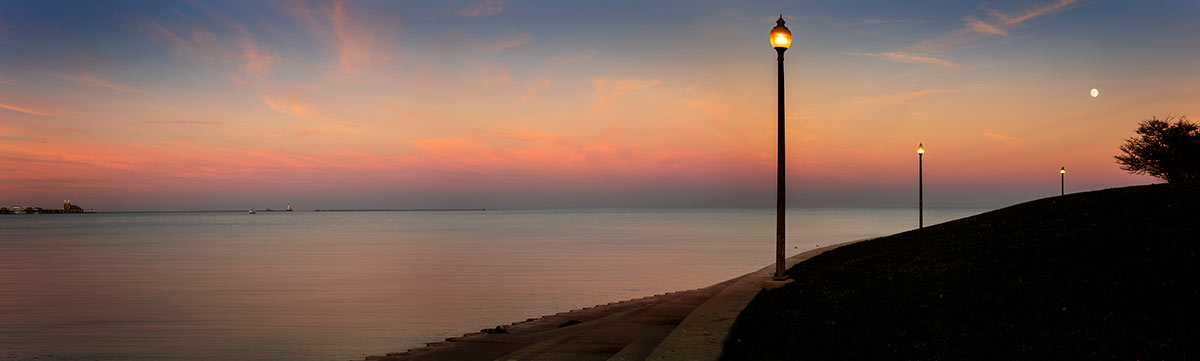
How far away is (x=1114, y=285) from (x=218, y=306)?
95.8ft

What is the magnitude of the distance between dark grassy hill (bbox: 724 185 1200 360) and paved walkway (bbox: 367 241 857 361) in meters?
0.61

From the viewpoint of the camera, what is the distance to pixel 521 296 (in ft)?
105

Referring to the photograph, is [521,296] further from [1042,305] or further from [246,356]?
[1042,305]

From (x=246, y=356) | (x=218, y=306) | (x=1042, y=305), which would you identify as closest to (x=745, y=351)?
(x=1042, y=305)

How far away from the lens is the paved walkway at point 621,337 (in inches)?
488

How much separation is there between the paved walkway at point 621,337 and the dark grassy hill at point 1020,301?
0.61 meters

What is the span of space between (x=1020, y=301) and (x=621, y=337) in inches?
294

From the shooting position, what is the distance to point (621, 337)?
15.6 m

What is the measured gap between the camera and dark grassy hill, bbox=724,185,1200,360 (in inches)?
398

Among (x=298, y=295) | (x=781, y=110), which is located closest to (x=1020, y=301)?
(x=781, y=110)

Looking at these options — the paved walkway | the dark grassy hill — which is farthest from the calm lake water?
the dark grassy hill

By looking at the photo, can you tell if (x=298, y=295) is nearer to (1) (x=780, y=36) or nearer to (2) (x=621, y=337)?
(2) (x=621, y=337)

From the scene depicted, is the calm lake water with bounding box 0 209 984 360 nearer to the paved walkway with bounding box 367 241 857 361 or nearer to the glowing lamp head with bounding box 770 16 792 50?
the paved walkway with bounding box 367 241 857 361

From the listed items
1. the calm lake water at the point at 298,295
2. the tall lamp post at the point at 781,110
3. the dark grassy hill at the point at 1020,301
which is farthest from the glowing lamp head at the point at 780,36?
the calm lake water at the point at 298,295
